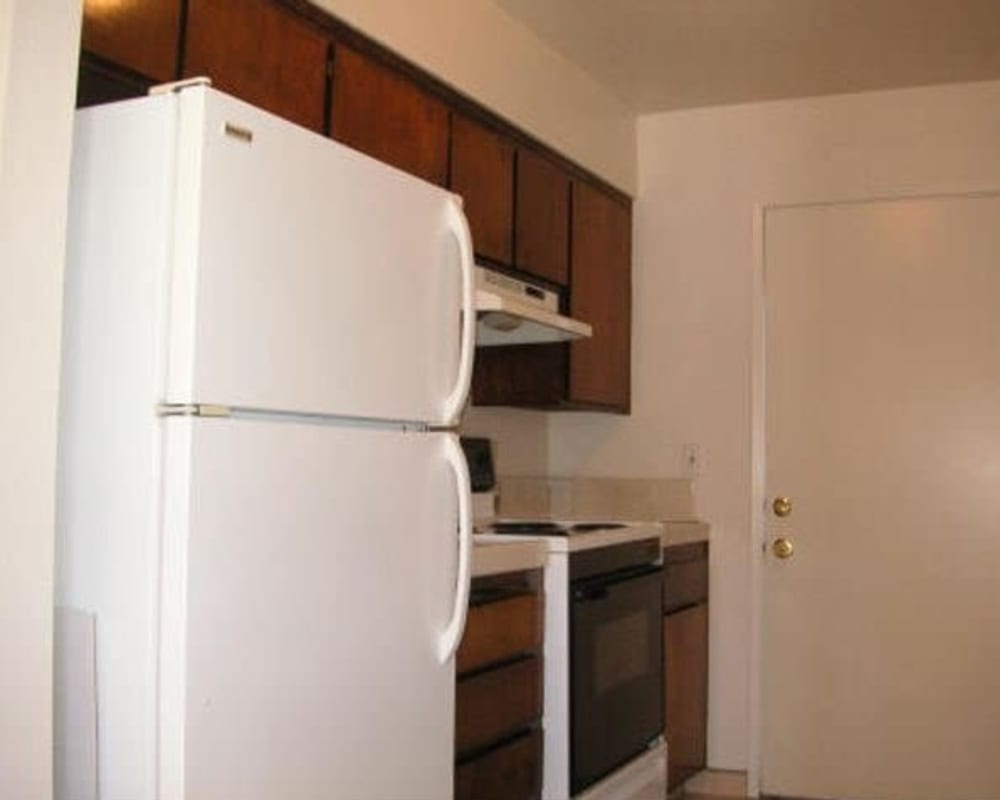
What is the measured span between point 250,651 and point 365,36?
163cm

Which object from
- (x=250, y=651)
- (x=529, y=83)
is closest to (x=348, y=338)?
(x=250, y=651)

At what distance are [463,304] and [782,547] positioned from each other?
2265mm

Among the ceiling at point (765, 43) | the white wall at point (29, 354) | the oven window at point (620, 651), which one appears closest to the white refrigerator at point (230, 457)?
the white wall at point (29, 354)

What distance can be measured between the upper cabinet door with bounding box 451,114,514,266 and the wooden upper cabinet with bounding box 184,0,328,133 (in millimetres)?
613

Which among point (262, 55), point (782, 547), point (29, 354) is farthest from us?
point (782, 547)

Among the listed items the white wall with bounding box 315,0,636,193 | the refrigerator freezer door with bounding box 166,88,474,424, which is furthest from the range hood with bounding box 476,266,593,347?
the refrigerator freezer door with bounding box 166,88,474,424

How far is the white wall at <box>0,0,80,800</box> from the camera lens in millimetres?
1250

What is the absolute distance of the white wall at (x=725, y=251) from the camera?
377 cm

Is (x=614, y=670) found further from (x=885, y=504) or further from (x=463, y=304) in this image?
(x=463, y=304)

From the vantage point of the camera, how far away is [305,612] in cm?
151

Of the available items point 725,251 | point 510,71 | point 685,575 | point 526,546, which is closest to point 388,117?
point 510,71

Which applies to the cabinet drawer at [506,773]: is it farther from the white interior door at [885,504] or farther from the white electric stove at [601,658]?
the white interior door at [885,504]

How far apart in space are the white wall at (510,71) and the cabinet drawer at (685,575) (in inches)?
52.7

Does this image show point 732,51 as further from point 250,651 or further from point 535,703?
point 250,651
